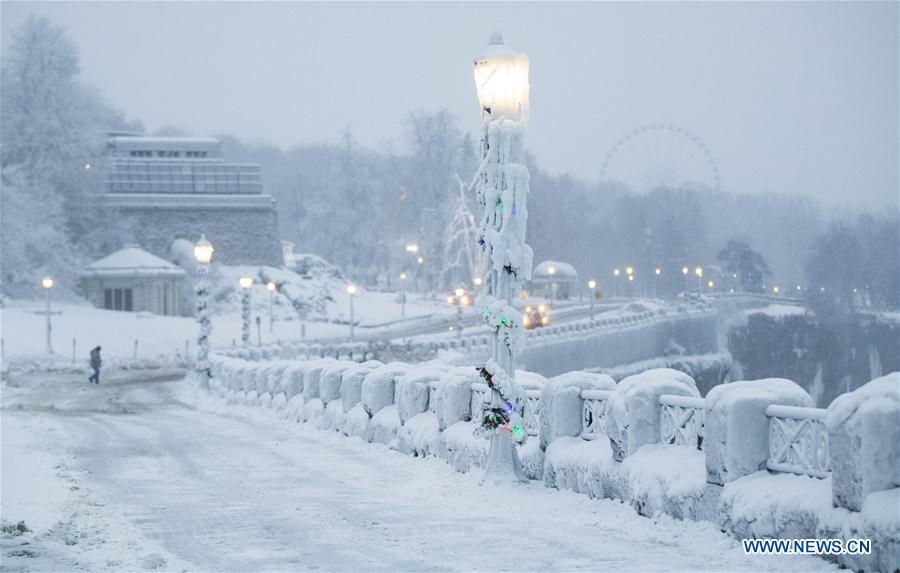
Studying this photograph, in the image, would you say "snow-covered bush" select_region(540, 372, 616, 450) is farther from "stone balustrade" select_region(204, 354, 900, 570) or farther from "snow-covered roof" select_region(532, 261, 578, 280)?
"snow-covered roof" select_region(532, 261, 578, 280)

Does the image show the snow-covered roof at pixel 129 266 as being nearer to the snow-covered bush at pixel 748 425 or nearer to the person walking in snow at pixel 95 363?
the person walking in snow at pixel 95 363

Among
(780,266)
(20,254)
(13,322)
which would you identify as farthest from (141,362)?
(780,266)

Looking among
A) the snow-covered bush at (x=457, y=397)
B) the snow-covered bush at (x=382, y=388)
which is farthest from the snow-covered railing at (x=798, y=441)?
the snow-covered bush at (x=382, y=388)

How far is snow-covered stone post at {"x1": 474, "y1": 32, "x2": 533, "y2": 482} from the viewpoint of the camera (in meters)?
14.5

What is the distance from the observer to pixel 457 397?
1666 centimetres

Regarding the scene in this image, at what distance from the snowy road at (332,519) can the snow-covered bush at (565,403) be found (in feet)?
2.42

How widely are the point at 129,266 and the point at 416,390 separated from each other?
6336 cm

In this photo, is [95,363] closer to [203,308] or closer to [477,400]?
[203,308]

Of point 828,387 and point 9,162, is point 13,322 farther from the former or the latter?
point 828,387

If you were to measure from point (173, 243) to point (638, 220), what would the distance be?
61771mm

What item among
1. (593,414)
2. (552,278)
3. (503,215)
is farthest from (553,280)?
(593,414)

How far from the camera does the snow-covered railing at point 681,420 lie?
11.1 meters

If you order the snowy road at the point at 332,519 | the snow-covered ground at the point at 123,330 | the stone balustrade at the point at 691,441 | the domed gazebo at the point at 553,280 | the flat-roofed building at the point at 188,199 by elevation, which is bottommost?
the snowy road at the point at 332,519

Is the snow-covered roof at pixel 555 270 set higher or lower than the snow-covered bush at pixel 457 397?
higher
